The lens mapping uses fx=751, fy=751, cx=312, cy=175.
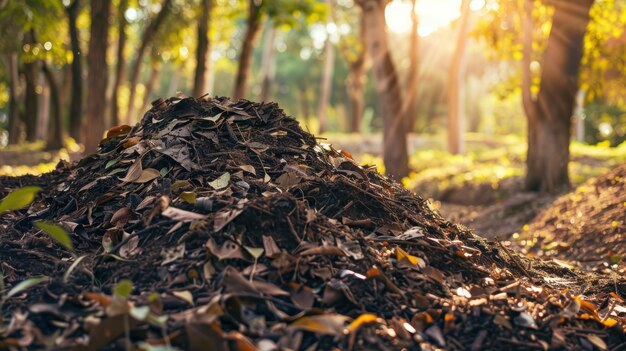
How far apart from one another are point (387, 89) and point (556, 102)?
9.38ft

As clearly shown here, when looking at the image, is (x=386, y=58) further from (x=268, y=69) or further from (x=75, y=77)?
(x=268, y=69)

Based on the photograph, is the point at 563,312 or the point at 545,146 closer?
the point at 563,312

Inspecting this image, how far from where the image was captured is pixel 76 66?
582 inches

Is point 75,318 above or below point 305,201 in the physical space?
below

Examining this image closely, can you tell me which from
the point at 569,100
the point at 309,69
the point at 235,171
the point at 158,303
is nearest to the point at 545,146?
the point at 569,100

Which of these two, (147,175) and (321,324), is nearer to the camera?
(321,324)

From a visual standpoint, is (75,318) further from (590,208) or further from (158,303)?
(590,208)

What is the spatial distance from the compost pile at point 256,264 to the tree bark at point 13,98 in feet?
48.9

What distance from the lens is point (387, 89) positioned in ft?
35.3

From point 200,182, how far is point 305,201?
528mm

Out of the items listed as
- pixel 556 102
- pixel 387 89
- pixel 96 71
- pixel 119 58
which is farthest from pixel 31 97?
pixel 556 102

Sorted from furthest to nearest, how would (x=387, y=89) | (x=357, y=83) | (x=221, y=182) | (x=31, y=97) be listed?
(x=357, y=83) → (x=31, y=97) → (x=387, y=89) → (x=221, y=182)

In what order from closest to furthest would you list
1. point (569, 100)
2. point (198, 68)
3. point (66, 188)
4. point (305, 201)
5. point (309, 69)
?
point (305, 201)
point (66, 188)
point (569, 100)
point (198, 68)
point (309, 69)

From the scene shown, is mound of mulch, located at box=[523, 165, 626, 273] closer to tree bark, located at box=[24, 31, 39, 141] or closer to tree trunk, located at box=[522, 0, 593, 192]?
tree trunk, located at box=[522, 0, 593, 192]
